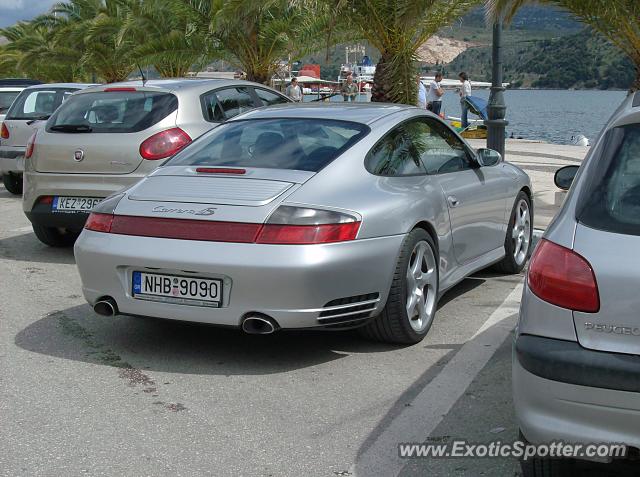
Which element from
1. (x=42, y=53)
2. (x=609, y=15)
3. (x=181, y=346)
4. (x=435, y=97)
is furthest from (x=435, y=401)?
(x=42, y=53)

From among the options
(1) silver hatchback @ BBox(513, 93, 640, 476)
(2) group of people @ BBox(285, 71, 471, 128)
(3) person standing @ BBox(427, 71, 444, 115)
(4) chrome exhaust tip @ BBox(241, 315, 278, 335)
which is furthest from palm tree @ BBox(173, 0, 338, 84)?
(1) silver hatchback @ BBox(513, 93, 640, 476)

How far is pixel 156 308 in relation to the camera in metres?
5.02

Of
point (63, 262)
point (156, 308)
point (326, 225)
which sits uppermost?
point (326, 225)

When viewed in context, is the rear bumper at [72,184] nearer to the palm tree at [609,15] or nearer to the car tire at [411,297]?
the car tire at [411,297]

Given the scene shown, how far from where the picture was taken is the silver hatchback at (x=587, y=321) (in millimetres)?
2977

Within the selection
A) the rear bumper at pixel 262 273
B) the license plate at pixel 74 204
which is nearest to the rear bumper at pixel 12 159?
the license plate at pixel 74 204

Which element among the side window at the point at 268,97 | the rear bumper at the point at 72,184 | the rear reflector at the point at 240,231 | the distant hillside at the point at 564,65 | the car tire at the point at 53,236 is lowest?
the distant hillside at the point at 564,65

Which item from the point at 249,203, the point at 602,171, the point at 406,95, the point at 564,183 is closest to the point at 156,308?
the point at 249,203

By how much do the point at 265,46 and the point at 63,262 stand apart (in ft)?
44.1

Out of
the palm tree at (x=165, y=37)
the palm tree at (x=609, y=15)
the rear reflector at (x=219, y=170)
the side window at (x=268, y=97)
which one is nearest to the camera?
the rear reflector at (x=219, y=170)

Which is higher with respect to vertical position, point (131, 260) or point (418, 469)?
point (131, 260)

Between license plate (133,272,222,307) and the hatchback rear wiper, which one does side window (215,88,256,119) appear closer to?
the hatchback rear wiper

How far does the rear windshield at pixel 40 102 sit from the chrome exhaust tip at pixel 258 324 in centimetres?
954

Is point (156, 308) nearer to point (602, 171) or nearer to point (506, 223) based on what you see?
point (602, 171)
